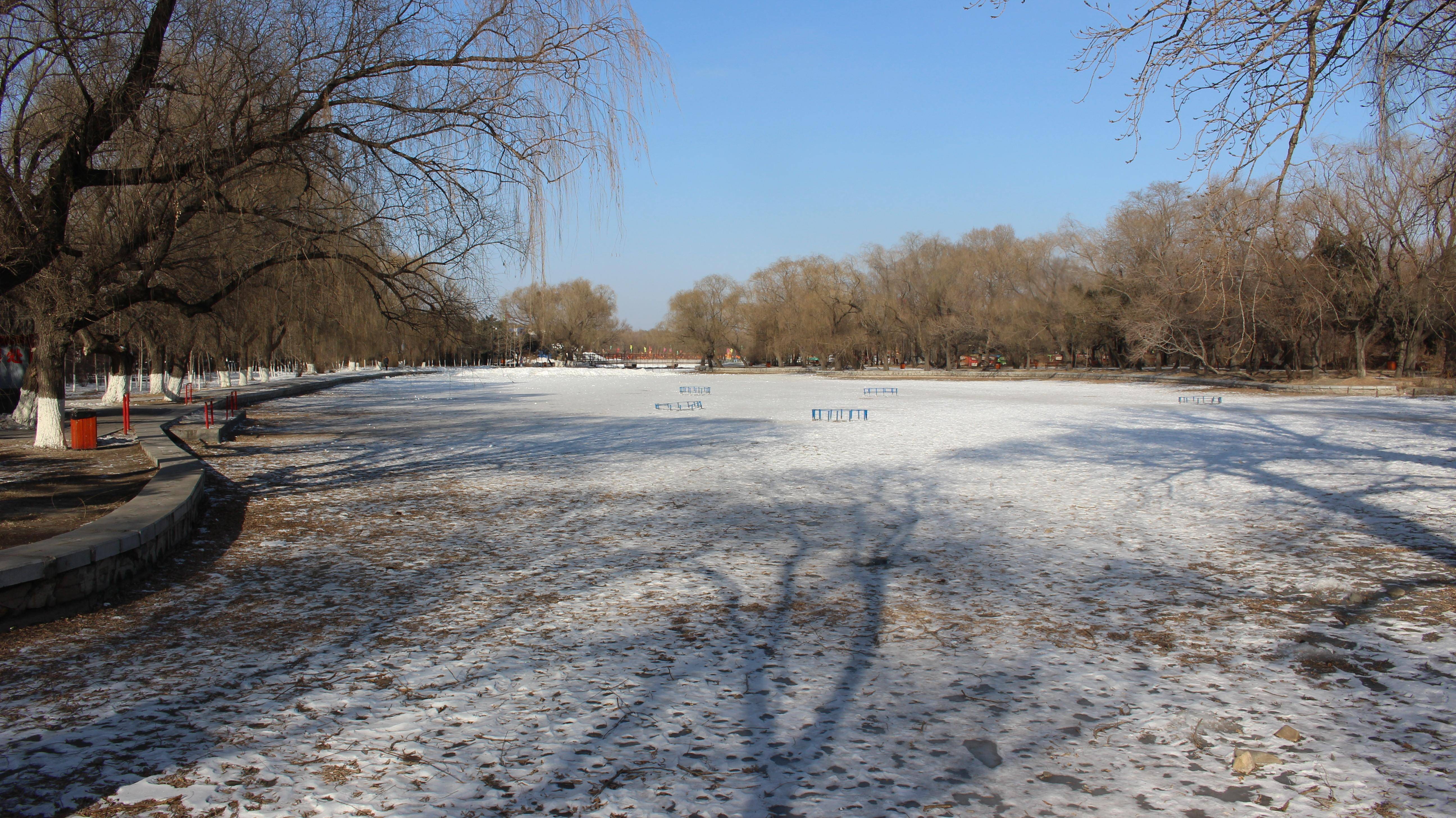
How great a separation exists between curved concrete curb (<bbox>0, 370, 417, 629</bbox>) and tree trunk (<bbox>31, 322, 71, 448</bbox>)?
5913 mm

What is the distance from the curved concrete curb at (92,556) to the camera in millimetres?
4754

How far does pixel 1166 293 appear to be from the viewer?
657 inches

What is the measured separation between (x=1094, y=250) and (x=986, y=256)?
1061 cm

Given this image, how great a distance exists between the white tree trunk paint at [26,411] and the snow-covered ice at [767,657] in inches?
391

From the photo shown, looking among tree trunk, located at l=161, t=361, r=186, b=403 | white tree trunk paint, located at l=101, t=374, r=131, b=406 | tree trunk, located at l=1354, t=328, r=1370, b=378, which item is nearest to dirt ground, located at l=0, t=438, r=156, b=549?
white tree trunk paint, located at l=101, t=374, r=131, b=406

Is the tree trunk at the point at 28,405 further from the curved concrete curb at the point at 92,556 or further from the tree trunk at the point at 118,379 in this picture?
the curved concrete curb at the point at 92,556

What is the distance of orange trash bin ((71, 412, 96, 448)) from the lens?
11.9 m

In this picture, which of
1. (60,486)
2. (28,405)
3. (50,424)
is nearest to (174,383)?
(28,405)

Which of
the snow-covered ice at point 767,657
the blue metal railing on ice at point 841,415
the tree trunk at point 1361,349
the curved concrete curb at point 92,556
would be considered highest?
the tree trunk at point 1361,349

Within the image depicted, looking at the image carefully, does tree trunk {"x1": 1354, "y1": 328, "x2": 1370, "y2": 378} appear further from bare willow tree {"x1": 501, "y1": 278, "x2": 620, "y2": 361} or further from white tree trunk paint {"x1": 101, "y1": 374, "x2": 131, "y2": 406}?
bare willow tree {"x1": 501, "y1": 278, "x2": 620, "y2": 361}

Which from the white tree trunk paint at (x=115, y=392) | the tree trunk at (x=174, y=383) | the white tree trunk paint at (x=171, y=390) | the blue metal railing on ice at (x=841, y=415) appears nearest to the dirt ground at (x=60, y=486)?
the white tree trunk paint at (x=115, y=392)

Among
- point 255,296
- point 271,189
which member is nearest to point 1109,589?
point 271,189

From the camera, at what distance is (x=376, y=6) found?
26.3ft

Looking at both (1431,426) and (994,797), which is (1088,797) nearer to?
(994,797)
